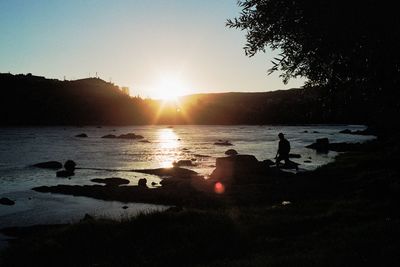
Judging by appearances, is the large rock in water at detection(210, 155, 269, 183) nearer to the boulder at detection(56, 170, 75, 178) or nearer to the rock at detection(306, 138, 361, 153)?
the boulder at detection(56, 170, 75, 178)

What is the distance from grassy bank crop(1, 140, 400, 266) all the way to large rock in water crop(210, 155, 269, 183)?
14.2 metres

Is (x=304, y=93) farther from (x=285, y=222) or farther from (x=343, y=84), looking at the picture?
(x=285, y=222)

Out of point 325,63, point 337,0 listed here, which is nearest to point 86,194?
point 325,63

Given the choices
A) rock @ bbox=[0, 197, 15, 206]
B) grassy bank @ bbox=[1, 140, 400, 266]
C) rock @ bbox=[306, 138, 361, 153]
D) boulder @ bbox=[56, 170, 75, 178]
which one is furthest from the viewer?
rock @ bbox=[306, 138, 361, 153]

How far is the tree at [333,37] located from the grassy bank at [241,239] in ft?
15.3

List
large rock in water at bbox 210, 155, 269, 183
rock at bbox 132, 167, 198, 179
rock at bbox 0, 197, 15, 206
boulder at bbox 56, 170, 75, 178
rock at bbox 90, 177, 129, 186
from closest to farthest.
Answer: rock at bbox 0, 197, 15, 206, large rock in water at bbox 210, 155, 269, 183, rock at bbox 90, 177, 129, 186, rock at bbox 132, 167, 198, 179, boulder at bbox 56, 170, 75, 178

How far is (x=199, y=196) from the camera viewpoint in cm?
3030

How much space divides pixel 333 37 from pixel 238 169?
27.8 m

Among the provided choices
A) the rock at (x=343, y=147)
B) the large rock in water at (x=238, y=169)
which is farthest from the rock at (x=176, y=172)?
the rock at (x=343, y=147)

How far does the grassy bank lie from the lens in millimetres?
12648

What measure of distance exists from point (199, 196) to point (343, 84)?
17797 millimetres

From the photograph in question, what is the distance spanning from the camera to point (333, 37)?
449 inches

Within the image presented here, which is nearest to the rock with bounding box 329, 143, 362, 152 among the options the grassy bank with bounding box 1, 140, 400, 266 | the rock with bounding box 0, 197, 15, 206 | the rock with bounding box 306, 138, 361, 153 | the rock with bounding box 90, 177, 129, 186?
the rock with bounding box 306, 138, 361, 153

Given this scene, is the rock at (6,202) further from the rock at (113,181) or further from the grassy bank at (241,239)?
the grassy bank at (241,239)
